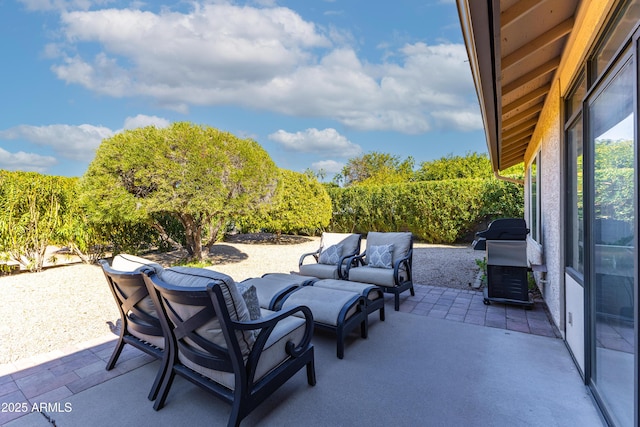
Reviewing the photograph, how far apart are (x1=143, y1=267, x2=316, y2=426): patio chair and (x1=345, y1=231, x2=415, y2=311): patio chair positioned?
251 cm

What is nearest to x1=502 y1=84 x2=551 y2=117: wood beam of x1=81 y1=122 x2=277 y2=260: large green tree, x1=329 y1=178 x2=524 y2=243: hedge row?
x1=81 y1=122 x2=277 y2=260: large green tree

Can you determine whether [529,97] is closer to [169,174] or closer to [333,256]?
[333,256]

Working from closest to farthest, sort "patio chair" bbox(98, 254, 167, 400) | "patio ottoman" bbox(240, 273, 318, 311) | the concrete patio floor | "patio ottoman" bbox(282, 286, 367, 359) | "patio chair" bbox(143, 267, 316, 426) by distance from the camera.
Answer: "patio chair" bbox(143, 267, 316, 426) < the concrete patio floor < "patio chair" bbox(98, 254, 167, 400) < "patio ottoman" bbox(282, 286, 367, 359) < "patio ottoman" bbox(240, 273, 318, 311)

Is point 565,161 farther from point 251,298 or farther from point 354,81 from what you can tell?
point 354,81

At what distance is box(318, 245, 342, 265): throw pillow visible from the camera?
18.1ft

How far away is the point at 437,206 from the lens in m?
11.0

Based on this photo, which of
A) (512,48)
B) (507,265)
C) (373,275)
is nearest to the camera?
(512,48)

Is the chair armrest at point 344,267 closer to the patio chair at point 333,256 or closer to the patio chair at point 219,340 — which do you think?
the patio chair at point 333,256

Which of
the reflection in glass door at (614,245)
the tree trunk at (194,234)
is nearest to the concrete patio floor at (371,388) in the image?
the reflection in glass door at (614,245)

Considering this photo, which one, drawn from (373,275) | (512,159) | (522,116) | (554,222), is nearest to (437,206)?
(512,159)

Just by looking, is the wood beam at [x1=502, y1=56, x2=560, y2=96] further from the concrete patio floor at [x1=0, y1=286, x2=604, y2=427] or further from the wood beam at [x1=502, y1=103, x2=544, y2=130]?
the concrete patio floor at [x1=0, y1=286, x2=604, y2=427]

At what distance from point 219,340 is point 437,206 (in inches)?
407

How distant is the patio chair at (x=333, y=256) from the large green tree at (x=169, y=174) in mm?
2407

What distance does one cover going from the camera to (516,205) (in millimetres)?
9906
